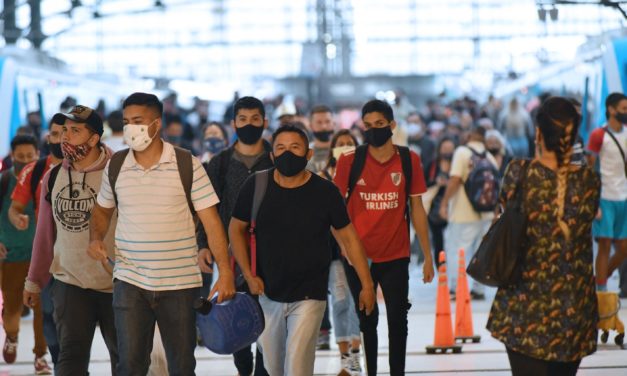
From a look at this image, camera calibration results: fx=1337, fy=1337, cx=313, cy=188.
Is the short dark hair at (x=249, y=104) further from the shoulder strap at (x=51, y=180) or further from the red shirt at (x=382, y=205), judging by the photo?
the shoulder strap at (x=51, y=180)

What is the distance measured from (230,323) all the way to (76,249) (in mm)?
1099

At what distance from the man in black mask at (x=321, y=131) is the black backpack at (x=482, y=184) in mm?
2583

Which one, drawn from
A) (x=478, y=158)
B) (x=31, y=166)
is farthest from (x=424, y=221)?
(x=478, y=158)

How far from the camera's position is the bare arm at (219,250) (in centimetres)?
662

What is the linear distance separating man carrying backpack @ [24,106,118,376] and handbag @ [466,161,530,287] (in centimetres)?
247

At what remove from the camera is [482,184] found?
13875mm

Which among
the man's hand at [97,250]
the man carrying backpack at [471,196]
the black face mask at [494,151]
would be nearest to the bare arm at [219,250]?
the man's hand at [97,250]

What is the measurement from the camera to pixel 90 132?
7.32 metres

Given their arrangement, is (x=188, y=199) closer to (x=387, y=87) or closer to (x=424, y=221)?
(x=424, y=221)

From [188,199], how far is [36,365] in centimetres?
356

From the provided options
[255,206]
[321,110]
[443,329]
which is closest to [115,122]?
[321,110]

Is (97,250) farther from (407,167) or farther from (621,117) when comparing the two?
(621,117)

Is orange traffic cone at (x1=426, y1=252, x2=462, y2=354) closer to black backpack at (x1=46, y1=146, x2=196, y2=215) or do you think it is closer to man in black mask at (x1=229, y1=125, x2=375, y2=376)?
man in black mask at (x1=229, y1=125, x2=375, y2=376)

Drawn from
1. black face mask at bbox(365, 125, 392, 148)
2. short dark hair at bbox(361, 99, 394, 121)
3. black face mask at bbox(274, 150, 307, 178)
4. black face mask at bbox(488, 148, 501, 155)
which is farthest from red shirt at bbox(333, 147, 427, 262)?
black face mask at bbox(488, 148, 501, 155)
